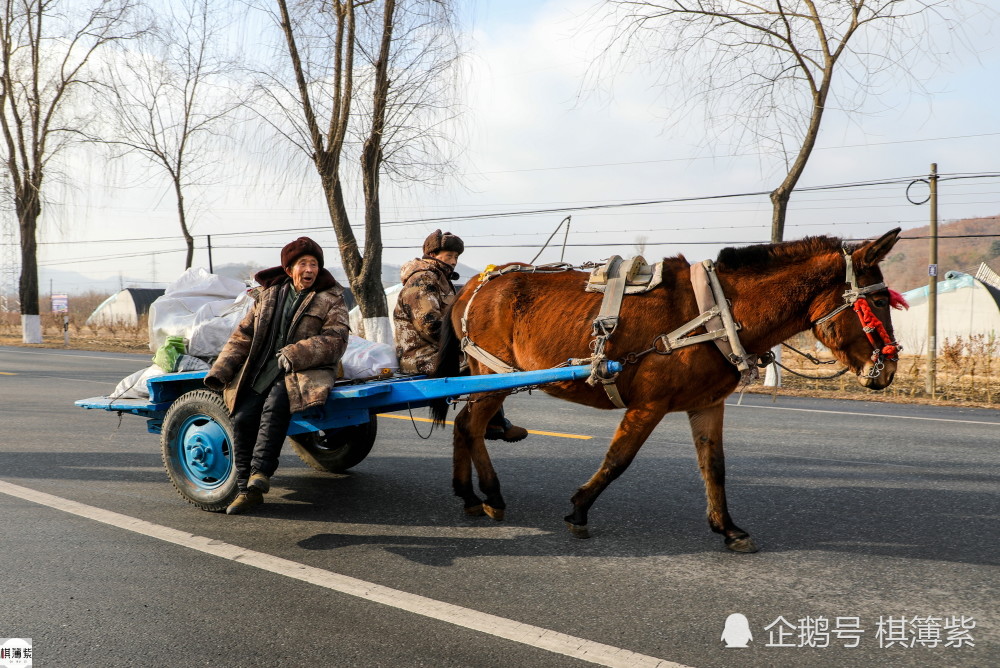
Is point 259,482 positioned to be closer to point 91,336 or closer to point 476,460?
point 476,460

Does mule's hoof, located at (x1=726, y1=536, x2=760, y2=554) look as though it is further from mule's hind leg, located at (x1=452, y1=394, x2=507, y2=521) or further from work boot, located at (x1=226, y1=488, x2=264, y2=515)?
work boot, located at (x1=226, y1=488, x2=264, y2=515)

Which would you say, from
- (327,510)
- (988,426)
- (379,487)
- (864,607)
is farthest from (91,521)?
(988,426)

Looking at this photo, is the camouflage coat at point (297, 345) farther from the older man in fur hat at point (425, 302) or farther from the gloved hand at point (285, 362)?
the older man in fur hat at point (425, 302)

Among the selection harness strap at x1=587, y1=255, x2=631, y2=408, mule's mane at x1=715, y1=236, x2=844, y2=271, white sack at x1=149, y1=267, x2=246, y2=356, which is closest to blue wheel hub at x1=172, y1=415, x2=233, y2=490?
white sack at x1=149, y1=267, x2=246, y2=356

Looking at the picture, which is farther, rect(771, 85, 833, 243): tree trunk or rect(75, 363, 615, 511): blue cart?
rect(771, 85, 833, 243): tree trunk

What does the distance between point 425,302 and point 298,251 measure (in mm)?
1004

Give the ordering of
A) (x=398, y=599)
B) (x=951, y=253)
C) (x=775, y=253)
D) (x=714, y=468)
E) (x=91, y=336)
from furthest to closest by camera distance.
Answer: (x=951, y=253)
(x=91, y=336)
(x=714, y=468)
(x=775, y=253)
(x=398, y=599)

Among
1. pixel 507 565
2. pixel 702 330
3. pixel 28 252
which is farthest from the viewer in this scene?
pixel 28 252

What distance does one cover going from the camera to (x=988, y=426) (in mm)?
9117

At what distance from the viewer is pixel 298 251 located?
5.04 metres

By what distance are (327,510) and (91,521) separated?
1459mm

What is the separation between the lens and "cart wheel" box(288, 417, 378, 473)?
20.7 ft

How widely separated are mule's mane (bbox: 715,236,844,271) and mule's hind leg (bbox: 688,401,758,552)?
2.70ft

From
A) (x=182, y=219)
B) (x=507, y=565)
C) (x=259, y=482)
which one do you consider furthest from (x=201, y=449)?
(x=182, y=219)
